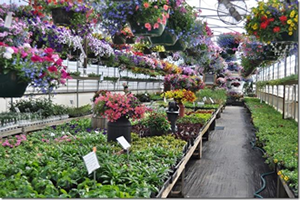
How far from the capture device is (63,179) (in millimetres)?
2365

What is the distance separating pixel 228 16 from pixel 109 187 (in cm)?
391

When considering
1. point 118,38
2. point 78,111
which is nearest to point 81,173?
point 118,38

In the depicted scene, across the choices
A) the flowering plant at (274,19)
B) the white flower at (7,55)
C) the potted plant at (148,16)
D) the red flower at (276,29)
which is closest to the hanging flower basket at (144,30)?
the potted plant at (148,16)

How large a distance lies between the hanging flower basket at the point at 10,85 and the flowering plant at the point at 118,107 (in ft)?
5.62

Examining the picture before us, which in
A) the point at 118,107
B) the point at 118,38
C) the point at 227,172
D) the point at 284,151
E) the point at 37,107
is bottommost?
the point at 227,172

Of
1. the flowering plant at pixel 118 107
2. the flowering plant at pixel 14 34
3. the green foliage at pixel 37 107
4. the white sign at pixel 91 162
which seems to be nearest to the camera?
the white sign at pixel 91 162

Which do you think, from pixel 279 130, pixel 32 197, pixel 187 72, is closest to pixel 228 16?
pixel 279 130

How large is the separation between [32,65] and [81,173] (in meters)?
0.94

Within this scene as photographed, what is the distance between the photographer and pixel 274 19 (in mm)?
2889

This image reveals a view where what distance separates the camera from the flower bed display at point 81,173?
218cm

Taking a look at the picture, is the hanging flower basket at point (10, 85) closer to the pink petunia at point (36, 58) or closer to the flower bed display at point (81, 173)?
the pink petunia at point (36, 58)

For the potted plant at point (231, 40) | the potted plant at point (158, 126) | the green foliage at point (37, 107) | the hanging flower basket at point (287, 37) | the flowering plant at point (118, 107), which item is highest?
the potted plant at point (231, 40)

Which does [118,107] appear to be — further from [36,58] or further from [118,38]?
[36,58]

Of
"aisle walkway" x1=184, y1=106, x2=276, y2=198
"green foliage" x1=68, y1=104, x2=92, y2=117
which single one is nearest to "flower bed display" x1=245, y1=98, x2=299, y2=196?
"aisle walkway" x1=184, y1=106, x2=276, y2=198
